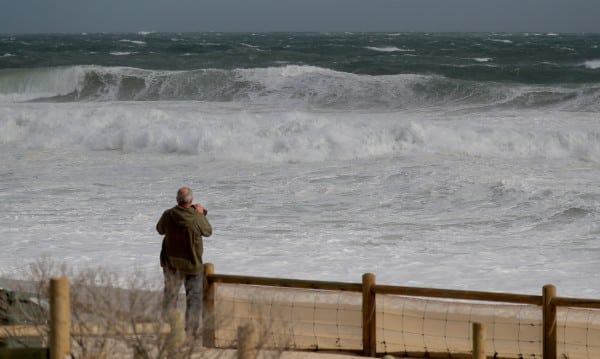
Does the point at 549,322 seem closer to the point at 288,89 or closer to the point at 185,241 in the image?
the point at 185,241

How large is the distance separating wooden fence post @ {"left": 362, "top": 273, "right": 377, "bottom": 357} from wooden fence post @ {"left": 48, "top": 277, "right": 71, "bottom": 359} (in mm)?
2933

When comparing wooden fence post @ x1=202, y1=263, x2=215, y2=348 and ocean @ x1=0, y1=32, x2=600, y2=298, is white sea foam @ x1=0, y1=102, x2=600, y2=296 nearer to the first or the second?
ocean @ x1=0, y1=32, x2=600, y2=298

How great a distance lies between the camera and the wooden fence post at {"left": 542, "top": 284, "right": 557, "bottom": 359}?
318 inches

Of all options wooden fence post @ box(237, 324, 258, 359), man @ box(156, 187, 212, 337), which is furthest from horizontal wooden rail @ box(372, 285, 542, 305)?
wooden fence post @ box(237, 324, 258, 359)

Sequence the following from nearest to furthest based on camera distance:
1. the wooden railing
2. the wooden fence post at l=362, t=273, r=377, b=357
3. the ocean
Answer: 1. the wooden railing
2. the wooden fence post at l=362, t=273, r=377, b=357
3. the ocean

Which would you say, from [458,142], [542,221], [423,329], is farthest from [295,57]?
[423,329]

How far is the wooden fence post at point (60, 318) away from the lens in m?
5.88

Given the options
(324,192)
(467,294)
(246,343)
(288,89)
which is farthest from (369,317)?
(288,89)

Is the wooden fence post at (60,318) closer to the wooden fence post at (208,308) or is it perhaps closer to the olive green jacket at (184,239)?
the wooden fence post at (208,308)

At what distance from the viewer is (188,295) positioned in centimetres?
866

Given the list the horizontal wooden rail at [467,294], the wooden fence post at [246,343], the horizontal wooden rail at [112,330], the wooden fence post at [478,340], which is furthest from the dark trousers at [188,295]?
the wooden fence post at [478,340]

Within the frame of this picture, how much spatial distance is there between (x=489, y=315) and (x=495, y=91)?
2447 cm

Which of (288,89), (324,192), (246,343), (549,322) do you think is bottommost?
(246,343)

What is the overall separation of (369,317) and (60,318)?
320 cm
